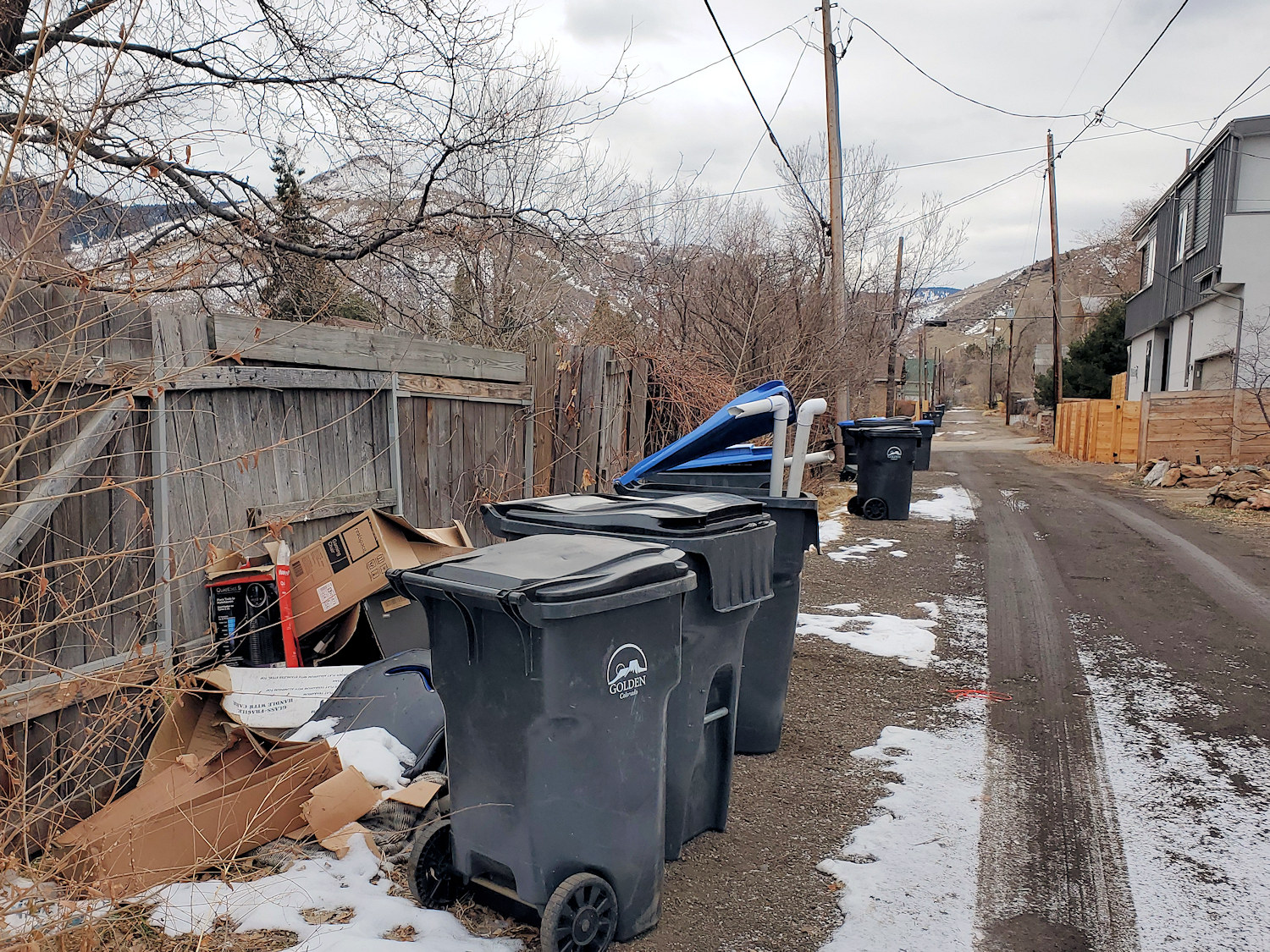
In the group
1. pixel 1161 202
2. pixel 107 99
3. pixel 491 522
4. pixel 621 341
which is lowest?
pixel 491 522

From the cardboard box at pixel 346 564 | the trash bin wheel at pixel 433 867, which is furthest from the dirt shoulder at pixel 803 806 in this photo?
the cardboard box at pixel 346 564

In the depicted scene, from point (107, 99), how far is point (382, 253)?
7.68 ft

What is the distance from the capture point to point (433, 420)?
5.64 meters

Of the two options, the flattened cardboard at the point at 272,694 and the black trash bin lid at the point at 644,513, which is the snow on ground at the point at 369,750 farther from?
the black trash bin lid at the point at 644,513

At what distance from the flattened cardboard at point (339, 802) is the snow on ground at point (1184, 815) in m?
2.72

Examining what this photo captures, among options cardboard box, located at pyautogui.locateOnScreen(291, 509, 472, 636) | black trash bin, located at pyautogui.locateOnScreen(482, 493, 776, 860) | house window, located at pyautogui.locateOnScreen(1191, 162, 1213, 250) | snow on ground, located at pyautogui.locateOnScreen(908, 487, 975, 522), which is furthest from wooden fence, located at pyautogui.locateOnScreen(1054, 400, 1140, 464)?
cardboard box, located at pyautogui.locateOnScreen(291, 509, 472, 636)

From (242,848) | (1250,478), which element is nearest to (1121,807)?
(242,848)

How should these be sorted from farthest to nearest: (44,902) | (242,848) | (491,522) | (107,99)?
(107,99), (491,522), (242,848), (44,902)

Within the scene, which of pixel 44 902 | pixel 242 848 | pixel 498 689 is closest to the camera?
pixel 44 902

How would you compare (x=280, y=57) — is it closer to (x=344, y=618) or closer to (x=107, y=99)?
(x=107, y=99)

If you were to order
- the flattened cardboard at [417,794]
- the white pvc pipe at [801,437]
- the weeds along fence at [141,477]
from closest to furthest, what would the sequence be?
the weeds along fence at [141,477] < the flattened cardboard at [417,794] < the white pvc pipe at [801,437]

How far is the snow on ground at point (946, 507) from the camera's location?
11883mm

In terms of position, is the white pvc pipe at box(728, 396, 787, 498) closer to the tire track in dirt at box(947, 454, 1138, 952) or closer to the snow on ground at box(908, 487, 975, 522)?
the tire track in dirt at box(947, 454, 1138, 952)

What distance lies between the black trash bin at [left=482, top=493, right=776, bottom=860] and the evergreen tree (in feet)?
113
